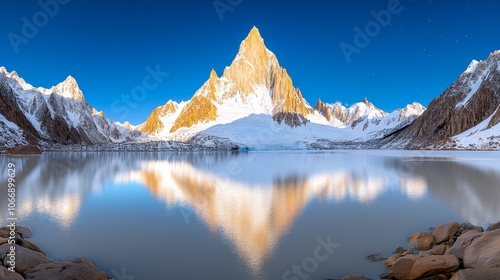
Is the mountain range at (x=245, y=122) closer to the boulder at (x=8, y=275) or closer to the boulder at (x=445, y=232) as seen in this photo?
the boulder at (x=8, y=275)

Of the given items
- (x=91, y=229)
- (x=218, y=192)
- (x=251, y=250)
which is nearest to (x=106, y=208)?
(x=91, y=229)

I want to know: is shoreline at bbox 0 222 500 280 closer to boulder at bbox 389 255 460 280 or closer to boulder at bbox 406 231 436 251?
boulder at bbox 389 255 460 280

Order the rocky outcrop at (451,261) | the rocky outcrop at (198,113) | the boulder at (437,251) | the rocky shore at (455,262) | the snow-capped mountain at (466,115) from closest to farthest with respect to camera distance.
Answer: the rocky shore at (455,262), the rocky outcrop at (451,261), the boulder at (437,251), the snow-capped mountain at (466,115), the rocky outcrop at (198,113)

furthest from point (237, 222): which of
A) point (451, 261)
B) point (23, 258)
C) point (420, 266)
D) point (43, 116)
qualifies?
point (43, 116)

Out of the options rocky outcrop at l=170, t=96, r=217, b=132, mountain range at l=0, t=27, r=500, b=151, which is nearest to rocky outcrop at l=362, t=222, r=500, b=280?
mountain range at l=0, t=27, r=500, b=151

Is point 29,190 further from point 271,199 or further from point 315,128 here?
point 315,128

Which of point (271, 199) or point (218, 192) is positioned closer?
point (271, 199)

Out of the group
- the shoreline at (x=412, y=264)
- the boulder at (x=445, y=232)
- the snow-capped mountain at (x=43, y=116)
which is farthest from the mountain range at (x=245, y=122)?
the boulder at (x=445, y=232)
